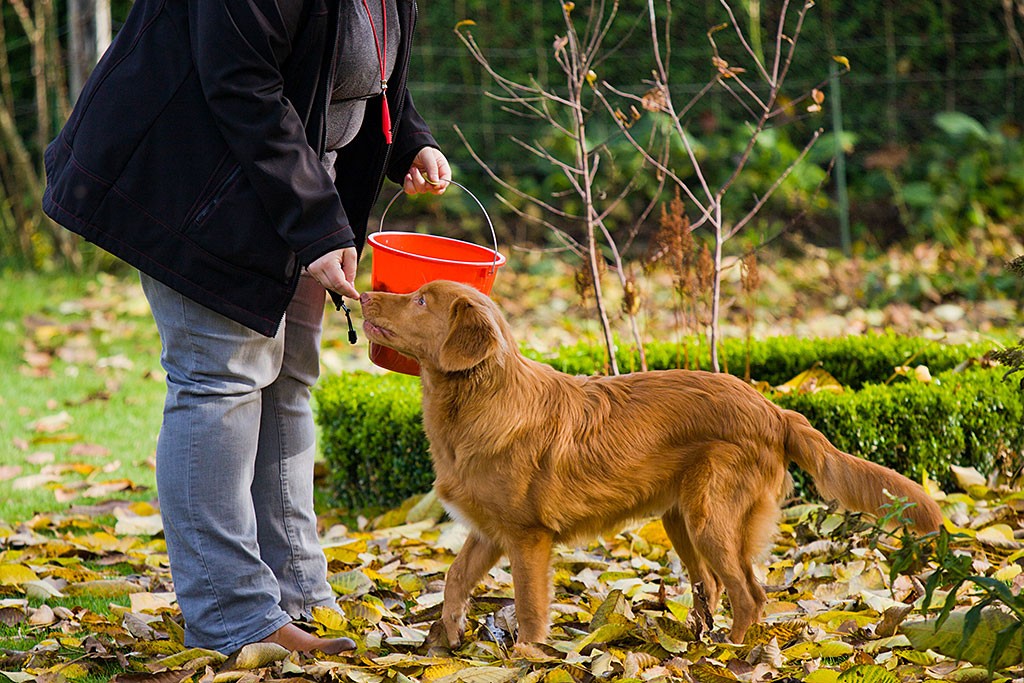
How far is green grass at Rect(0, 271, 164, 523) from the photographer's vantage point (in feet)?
19.8

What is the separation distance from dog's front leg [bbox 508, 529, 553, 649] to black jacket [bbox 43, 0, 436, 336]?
39.7 inches

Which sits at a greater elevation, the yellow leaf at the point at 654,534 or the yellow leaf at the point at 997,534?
the yellow leaf at the point at 997,534

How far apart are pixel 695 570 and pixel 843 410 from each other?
4.44 feet

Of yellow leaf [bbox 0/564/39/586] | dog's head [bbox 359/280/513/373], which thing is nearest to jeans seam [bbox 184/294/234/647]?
dog's head [bbox 359/280/513/373]

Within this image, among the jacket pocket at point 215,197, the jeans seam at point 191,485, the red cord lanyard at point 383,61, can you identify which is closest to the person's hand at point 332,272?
the jacket pocket at point 215,197

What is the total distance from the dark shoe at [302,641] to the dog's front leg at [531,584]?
1.75 feet

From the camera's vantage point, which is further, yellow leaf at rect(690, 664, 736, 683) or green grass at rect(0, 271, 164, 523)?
green grass at rect(0, 271, 164, 523)

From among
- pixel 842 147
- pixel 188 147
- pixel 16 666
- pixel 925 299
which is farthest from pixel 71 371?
pixel 842 147

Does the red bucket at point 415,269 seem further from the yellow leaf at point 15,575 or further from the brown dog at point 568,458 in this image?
the yellow leaf at point 15,575

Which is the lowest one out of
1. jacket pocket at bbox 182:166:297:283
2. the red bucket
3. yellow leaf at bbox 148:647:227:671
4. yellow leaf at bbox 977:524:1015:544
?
yellow leaf at bbox 977:524:1015:544

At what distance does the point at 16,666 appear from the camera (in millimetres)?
3348

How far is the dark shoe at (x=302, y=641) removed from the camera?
3.34 m

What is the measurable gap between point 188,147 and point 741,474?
1.91 metres

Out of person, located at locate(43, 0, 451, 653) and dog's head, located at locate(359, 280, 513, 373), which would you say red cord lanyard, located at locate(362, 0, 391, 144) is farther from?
dog's head, located at locate(359, 280, 513, 373)
